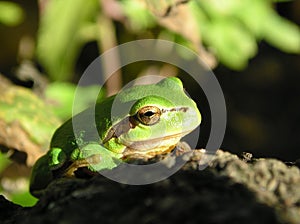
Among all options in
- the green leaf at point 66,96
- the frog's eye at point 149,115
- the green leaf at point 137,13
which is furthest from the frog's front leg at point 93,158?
the green leaf at point 137,13

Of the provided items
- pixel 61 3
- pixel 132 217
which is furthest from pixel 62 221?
pixel 61 3

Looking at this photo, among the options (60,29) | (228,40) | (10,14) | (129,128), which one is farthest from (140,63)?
(129,128)

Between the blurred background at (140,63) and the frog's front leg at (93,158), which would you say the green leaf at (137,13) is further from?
the frog's front leg at (93,158)

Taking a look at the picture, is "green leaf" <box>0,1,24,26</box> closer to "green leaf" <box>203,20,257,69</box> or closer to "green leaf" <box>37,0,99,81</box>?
"green leaf" <box>37,0,99,81</box>

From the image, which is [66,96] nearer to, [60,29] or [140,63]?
[60,29]

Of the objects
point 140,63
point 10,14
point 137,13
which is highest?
point 137,13

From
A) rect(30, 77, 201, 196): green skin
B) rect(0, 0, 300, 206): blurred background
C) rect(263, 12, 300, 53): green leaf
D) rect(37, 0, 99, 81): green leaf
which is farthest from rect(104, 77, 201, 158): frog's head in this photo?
rect(263, 12, 300, 53): green leaf

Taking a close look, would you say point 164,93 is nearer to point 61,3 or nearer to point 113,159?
point 113,159

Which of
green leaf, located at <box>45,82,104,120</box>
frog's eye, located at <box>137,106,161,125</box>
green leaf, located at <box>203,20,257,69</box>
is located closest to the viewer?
frog's eye, located at <box>137,106,161,125</box>
